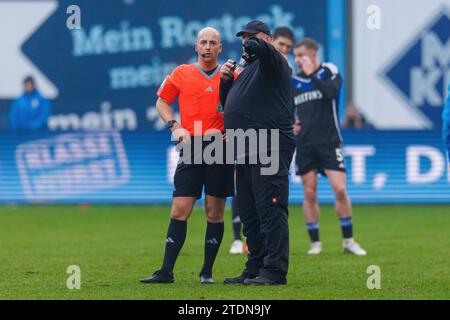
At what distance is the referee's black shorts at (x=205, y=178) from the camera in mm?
10750

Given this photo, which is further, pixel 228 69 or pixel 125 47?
pixel 125 47

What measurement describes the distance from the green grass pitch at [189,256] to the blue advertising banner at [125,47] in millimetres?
3256

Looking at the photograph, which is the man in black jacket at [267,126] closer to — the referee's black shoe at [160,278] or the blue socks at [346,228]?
the referee's black shoe at [160,278]

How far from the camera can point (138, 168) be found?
71.4 feet

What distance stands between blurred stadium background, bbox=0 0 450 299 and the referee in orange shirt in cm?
145

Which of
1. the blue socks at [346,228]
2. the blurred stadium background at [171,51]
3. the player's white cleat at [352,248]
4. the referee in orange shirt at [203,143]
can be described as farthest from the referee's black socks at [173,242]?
the blurred stadium background at [171,51]

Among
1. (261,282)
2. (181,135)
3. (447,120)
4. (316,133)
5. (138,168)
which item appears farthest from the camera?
(138,168)

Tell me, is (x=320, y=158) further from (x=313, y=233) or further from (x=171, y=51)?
(x=171, y=51)

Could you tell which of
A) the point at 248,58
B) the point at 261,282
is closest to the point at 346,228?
the point at 261,282

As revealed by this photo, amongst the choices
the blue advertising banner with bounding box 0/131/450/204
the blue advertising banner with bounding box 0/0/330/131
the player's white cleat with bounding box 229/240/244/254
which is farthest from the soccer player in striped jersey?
the blue advertising banner with bounding box 0/0/330/131

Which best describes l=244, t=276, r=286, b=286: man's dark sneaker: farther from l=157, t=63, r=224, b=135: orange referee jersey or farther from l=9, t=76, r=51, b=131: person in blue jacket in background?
l=9, t=76, r=51, b=131: person in blue jacket in background

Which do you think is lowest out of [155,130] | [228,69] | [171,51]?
[155,130]

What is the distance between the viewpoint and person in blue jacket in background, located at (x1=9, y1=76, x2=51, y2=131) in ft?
77.8

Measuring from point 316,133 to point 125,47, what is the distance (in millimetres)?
10515
